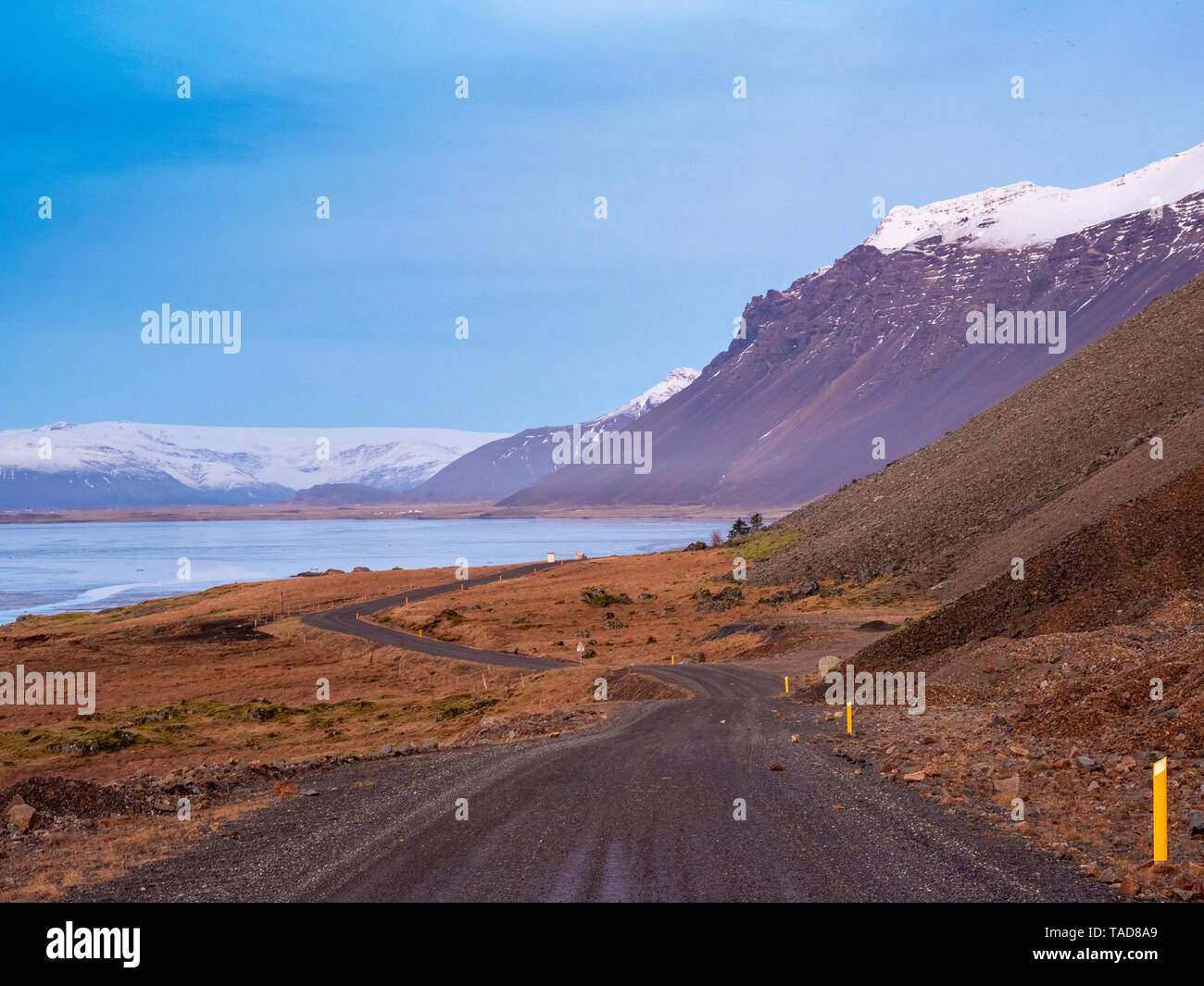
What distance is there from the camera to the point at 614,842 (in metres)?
14.6

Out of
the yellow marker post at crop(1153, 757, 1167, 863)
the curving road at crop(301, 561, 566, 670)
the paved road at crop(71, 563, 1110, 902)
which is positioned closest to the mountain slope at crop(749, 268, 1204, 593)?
the curving road at crop(301, 561, 566, 670)

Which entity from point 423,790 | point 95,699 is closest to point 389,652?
point 95,699

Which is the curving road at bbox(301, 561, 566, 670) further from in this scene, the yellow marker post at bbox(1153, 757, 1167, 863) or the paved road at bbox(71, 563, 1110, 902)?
Result: the yellow marker post at bbox(1153, 757, 1167, 863)

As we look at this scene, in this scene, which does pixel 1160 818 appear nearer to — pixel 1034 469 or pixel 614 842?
pixel 614 842

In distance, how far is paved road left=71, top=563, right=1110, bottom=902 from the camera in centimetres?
1220

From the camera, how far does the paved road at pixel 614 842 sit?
12.2 meters

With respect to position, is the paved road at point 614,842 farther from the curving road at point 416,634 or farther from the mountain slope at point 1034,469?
the mountain slope at point 1034,469

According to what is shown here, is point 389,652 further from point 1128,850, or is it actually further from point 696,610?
point 1128,850

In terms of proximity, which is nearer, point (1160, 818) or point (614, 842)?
point (1160, 818)

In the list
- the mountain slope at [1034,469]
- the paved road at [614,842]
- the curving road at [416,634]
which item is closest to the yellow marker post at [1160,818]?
the paved road at [614,842]

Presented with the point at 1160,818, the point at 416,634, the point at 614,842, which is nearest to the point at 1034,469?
the point at 416,634
